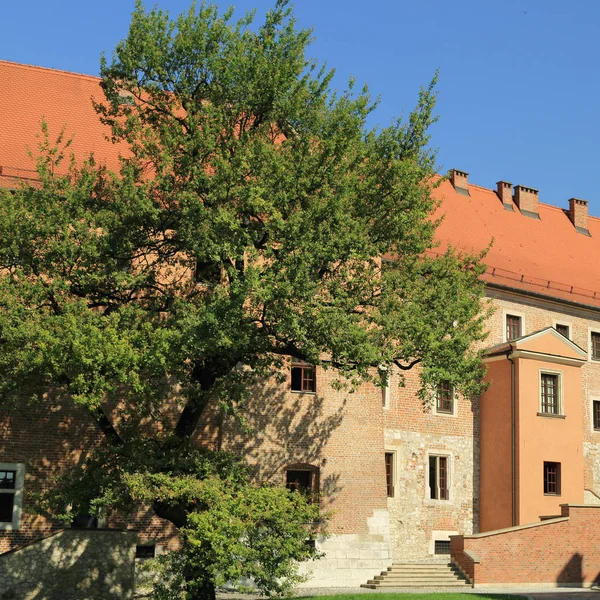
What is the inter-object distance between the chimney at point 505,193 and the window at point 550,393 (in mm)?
9051

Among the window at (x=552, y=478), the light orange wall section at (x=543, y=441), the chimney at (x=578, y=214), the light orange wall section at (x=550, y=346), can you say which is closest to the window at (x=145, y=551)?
the light orange wall section at (x=543, y=441)

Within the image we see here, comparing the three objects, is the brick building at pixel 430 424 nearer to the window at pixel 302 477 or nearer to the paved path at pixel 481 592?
the window at pixel 302 477

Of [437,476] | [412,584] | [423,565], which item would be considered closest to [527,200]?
[437,476]

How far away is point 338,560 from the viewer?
992 inches

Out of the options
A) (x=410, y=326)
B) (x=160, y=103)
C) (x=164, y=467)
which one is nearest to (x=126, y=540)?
(x=164, y=467)

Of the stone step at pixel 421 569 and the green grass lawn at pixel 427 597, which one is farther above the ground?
the stone step at pixel 421 569

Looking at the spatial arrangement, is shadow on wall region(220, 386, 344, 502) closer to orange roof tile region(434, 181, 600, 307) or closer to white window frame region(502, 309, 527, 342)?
white window frame region(502, 309, 527, 342)

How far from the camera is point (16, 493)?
2278 cm

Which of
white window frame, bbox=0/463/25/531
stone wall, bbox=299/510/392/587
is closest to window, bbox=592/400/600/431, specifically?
stone wall, bbox=299/510/392/587

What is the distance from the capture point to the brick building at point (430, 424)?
24.2m

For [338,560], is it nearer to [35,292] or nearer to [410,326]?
[410,326]

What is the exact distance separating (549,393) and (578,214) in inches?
455

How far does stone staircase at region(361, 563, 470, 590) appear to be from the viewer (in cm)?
2531

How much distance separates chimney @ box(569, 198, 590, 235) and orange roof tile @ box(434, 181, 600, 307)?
15.0 inches
